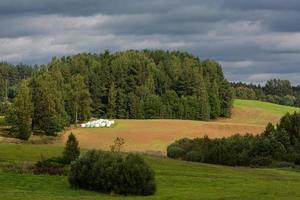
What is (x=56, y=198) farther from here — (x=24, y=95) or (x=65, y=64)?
(x=65, y=64)

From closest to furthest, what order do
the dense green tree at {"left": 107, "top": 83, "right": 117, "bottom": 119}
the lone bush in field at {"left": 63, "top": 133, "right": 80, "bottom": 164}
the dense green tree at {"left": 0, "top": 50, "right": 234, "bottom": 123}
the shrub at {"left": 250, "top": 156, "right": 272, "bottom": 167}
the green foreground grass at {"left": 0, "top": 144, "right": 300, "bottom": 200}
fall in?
the green foreground grass at {"left": 0, "top": 144, "right": 300, "bottom": 200}, the lone bush in field at {"left": 63, "top": 133, "right": 80, "bottom": 164}, the shrub at {"left": 250, "top": 156, "right": 272, "bottom": 167}, the dense green tree at {"left": 0, "top": 50, "right": 234, "bottom": 123}, the dense green tree at {"left": 107, "top": 83, "right": 117, "bottom": 119}

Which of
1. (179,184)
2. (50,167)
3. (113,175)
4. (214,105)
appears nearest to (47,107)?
(214,105)

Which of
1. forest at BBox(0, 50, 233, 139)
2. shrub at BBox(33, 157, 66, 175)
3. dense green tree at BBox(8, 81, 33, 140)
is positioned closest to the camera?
shrub at BBox(33, 157, 66, 175)

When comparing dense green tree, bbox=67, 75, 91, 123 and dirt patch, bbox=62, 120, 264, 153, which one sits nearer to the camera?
dirt patch, bbox=62, 120, 264, 153

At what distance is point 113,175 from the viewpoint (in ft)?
134

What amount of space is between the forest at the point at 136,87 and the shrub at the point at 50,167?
225ft

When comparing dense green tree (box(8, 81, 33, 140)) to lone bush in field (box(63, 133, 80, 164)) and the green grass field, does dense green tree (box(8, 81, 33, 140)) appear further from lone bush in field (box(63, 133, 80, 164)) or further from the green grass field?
lone bush in field (box(63, 133, 80, 164))

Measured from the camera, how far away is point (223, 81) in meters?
173

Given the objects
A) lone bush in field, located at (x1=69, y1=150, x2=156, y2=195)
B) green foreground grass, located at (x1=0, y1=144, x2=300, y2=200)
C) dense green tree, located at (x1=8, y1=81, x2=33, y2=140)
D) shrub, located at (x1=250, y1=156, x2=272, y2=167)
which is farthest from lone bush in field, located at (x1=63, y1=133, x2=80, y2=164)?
dense green tree, located at (x1=8, y1=81, x2=33, y2=140)

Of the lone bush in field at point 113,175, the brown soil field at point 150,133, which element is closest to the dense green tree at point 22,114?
the brown soil field at point 150,133

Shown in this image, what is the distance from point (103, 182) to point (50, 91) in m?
77.0

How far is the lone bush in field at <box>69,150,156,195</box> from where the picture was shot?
1603 inches

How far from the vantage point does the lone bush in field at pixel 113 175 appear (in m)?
40.7

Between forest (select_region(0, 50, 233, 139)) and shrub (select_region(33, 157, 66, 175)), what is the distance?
225 ft
